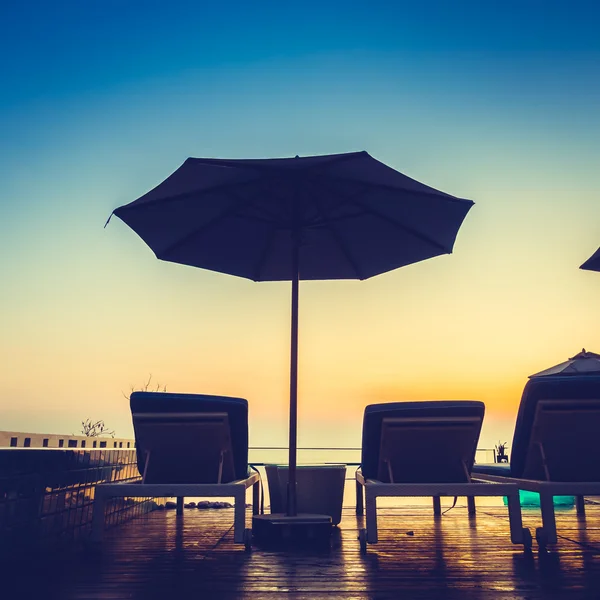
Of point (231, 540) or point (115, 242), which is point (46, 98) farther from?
point (231, 540)

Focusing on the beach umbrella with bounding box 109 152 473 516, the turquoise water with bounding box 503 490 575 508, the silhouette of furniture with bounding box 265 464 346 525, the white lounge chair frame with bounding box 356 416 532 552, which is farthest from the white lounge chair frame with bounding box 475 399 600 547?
the turquoise water with bounding box 503 490 575 508

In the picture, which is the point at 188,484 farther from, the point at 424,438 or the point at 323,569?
the point at 424,438

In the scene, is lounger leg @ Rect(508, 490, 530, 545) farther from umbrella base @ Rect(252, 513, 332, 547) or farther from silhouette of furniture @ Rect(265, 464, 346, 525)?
silhouette of furniture @ Rect(265, 464, 346, 525)

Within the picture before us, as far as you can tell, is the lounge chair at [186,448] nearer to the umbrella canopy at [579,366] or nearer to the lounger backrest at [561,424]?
the lounger backrest at [561,424]

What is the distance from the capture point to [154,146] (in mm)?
9859

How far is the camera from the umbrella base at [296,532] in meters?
3.22

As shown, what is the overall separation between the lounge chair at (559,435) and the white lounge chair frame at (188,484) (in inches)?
66.5

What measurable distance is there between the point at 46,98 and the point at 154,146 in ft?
6.17

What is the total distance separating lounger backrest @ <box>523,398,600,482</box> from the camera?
127 inches

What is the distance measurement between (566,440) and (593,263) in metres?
2.47

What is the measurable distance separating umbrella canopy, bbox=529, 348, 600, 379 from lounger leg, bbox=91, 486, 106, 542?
6130 millimetres

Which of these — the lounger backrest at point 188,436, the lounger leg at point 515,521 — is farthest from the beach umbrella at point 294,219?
the lounger leg at point 515,521

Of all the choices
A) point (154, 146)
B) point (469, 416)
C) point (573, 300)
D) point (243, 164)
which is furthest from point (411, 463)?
point (573, 300)

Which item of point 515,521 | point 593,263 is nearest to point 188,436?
point 515,521
